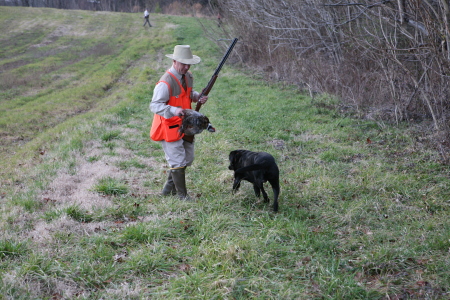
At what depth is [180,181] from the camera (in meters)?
5.30

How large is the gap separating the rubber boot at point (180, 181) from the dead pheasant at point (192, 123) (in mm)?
605

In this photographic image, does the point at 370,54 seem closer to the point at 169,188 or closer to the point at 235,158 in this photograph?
the point at 235,158

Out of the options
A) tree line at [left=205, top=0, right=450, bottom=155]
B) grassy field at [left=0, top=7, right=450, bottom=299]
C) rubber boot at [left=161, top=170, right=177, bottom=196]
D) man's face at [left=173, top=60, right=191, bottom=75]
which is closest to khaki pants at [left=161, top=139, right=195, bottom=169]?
rubber boot at [left=161, top=170, right=177, bottom=196]

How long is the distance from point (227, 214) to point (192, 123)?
A: 4.44 feet

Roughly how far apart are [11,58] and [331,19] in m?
21.8

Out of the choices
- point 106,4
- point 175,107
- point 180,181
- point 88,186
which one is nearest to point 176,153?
point 180,181

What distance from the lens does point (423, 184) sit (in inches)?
223

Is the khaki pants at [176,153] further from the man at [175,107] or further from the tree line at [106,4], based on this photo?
the tree line at [106,4]

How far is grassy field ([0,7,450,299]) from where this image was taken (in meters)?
3.41

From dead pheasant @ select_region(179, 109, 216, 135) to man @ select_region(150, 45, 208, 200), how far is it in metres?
0.09

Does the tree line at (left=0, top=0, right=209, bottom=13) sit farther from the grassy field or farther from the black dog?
the black dog

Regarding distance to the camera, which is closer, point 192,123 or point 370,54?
point 192,123

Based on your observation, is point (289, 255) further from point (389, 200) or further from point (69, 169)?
point (69, 169)

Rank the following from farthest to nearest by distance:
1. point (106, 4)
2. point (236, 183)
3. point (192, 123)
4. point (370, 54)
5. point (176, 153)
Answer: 1. point (106, 4)
2. point (370, 54)
3. point (236, 183)
4. point (176, 153)
5. point (192, 123)
